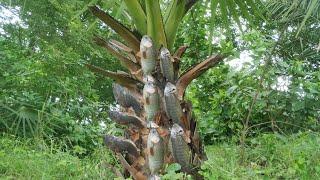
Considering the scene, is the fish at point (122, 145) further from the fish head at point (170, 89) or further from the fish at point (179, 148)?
the fish head at point (170, 89)

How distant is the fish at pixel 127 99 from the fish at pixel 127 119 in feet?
0.16

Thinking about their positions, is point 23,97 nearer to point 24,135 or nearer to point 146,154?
point 24,135

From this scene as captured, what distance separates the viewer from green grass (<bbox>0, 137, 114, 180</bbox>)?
107 inches

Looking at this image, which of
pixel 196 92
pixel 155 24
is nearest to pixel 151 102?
pixel 155 24

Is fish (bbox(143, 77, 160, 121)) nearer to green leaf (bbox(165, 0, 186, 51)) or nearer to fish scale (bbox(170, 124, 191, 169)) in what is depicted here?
fish scale (bbox(170, 124, 191, 169))

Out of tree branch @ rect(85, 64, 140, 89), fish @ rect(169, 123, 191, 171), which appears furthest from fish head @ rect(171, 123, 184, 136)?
tree branch @ rect(85, 64, 140, 89)

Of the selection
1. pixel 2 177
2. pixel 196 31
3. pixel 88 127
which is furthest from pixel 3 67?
pixel 2 177

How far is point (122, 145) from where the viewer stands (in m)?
2.47

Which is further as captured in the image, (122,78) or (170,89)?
(122,78)

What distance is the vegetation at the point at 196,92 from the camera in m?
2.63

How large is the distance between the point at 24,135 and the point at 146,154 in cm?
188

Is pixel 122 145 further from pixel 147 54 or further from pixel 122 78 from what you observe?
pixel 147 54

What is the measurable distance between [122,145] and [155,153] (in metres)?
0.22

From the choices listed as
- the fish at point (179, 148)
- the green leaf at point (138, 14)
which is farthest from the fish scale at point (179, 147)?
the green leaf at point (138, 14)
